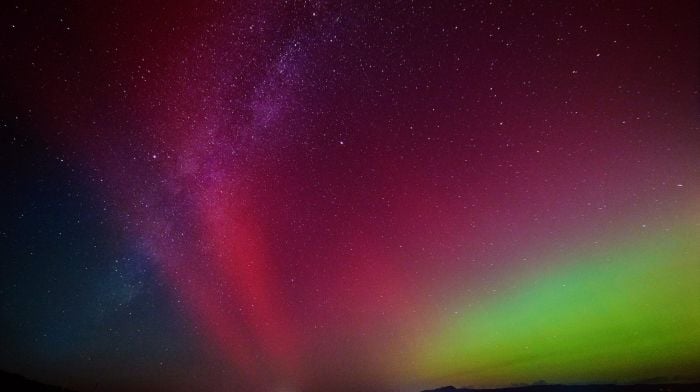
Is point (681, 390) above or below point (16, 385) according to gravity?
below

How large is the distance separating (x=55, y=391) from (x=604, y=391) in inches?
4125

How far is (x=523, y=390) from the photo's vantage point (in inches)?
3627

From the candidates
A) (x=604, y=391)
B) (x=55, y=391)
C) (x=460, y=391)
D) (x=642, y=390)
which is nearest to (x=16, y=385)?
(x=55, y=391)

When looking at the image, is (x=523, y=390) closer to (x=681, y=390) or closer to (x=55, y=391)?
(x=681, y=390)

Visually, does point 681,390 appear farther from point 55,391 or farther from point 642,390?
point 55,391

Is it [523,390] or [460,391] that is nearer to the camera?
[523,390]

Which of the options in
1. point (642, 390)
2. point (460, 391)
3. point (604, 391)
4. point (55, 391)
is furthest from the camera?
point (460, 391)

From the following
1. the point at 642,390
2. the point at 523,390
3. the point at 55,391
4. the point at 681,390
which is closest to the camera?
the point at 55,391

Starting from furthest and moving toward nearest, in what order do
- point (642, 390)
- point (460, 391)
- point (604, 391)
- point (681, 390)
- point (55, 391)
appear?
1. point (460, 391)
2. point (604, 391)
3. point (642, 390)
4. point (681, 390)
5. point (55, 391)

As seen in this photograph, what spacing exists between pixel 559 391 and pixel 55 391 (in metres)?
106

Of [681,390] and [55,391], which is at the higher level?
[55,391]

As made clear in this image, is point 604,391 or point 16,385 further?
point 604,391

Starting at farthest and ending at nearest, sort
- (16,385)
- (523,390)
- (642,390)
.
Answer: (523,390), (642,390), (16,385)

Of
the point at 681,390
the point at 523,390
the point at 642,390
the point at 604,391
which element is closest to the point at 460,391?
the point at 523,390
